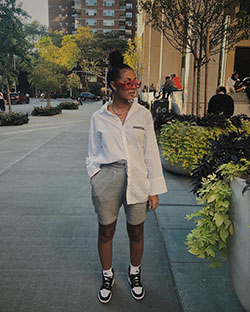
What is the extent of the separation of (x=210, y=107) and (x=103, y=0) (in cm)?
8879

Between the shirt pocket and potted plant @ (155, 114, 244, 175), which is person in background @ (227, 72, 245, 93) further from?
the shirt pocket

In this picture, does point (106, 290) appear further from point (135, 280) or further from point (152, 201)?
point (152, 201)

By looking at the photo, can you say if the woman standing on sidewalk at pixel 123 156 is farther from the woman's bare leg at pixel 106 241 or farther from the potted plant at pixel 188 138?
the potted plant at pixel 188 138

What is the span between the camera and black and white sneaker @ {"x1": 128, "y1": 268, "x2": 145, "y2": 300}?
263 centimetres

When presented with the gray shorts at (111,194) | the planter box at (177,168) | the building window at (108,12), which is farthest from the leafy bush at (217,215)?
the building window at (108,12)

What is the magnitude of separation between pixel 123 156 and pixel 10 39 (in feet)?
47.6

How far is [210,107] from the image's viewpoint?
778 cm

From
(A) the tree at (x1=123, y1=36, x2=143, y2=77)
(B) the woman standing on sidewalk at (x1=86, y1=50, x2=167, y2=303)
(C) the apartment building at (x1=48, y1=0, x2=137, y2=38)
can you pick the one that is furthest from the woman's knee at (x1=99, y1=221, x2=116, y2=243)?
(C) the apartment building at (x1=48, y1=0, x2=137, y2=38)

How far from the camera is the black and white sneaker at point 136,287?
2635 mm

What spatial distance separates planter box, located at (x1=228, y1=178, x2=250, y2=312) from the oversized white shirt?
1.82 feet

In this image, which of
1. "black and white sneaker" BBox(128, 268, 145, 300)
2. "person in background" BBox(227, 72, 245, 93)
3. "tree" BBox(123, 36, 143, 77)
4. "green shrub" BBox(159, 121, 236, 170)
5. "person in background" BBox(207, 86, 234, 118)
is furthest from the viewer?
"tree" BBox(123, 36, 143, 77)

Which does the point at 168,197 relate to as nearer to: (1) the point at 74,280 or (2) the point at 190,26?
(1) the point at 74,280

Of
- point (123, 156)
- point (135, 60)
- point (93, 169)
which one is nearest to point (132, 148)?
point (123, 156)

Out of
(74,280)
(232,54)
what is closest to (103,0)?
(232,54)
